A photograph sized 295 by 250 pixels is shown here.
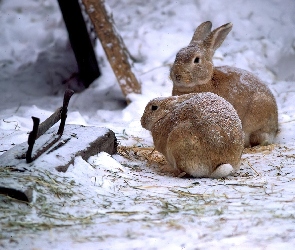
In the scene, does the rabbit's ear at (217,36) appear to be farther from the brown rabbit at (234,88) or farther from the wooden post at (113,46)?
the wooden post at (113,46)

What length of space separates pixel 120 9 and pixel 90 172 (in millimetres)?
5569

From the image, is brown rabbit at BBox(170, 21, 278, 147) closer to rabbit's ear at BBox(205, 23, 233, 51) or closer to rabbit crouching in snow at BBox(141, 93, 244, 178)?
rabbit's ear at BBox(205, 23, 233, 51)

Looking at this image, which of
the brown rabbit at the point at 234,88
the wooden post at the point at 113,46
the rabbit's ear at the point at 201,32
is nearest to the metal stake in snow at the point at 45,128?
the brown rabbit at the point at 234,88

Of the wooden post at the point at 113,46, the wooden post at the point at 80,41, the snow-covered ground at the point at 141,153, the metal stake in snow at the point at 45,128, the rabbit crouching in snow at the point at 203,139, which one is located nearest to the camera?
the snow-covered ground at the point at 141,153

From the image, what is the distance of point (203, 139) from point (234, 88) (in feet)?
4.67

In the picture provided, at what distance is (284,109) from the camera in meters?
6.89

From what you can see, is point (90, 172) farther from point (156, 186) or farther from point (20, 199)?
point (20, 199)

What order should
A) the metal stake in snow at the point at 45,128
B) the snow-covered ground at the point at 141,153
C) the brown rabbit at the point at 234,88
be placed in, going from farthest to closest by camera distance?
the brown rabbit at the point at 234,88 → the metal stake in snow at the point at 45,128 → the snow-covered ground at the point at 141,153

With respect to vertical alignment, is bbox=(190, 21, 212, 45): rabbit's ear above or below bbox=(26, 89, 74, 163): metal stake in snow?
above

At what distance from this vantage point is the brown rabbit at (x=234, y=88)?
5.44m

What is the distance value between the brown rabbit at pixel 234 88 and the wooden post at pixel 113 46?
1893 mm

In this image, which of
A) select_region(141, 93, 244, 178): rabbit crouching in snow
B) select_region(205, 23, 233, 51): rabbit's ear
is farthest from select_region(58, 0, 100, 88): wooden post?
select_region(141, 93, 244, 178): rabbit crouching in snow

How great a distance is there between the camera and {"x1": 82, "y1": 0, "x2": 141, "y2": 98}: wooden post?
7.29 metres

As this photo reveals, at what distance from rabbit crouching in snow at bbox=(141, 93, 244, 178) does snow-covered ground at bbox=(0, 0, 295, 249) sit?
120 mm
